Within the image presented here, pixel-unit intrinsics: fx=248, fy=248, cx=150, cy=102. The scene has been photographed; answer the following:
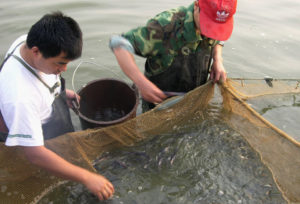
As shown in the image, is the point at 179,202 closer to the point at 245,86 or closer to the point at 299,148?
the point at 299,148

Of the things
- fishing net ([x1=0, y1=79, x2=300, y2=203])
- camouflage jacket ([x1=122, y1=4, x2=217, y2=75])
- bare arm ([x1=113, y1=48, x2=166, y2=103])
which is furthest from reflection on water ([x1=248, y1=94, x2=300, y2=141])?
bare arm ([x1=113, y1=48, x2=166, y2=103])

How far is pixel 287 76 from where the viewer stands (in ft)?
17.1

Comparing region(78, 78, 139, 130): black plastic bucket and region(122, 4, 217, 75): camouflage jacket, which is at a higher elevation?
region(122, 4, 217, 75): camouflage jacket

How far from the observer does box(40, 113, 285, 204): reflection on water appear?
286 centimetres

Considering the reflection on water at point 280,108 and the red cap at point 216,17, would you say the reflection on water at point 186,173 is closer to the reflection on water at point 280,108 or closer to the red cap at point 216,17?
the reflection on water at point 280,108

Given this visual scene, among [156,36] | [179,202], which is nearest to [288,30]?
[156,36]

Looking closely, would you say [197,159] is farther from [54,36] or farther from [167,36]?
[54,36]

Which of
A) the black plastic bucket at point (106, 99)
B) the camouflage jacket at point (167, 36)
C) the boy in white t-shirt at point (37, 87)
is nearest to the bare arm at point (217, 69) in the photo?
the camouflage jacket at point (167, 36)

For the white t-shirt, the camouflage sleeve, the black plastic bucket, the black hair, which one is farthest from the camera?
the black plastic bucket

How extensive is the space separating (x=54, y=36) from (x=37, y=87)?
495mm

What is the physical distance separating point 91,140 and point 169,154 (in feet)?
3.81

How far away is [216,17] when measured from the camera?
2.48m

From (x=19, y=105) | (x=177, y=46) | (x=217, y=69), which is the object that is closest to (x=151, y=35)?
(x=177, y=46)

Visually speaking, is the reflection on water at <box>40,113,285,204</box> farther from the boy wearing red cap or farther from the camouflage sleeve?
the camouflage sleeve
